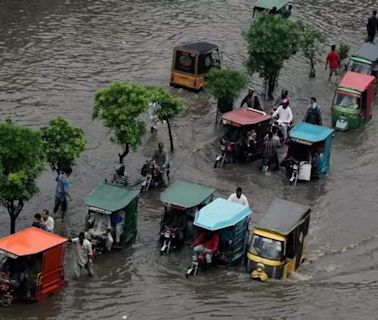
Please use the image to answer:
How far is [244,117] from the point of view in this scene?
28.2 meters

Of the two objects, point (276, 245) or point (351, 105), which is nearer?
point (276, 245)

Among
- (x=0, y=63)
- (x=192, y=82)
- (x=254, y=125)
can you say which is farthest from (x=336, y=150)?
(x=0, y=63)

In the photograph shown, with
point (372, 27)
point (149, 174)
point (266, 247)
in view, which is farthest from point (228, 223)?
point (372, 27)

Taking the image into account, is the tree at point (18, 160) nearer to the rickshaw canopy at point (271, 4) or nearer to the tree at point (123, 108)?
the tree at point (123, 108)

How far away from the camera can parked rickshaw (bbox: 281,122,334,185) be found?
27016 millimetres

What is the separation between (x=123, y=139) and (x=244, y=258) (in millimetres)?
5569

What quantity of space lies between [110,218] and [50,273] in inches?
103

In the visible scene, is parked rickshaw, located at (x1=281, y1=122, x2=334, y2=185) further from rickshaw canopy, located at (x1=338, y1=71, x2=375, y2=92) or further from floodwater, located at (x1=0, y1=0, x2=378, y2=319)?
rickshaw canopy, located at (x1=338, y1=71, x2=375, y2=92)

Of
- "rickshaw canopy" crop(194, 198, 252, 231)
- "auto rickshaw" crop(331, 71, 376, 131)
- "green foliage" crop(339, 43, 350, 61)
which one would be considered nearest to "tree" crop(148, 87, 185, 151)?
"rickshaw canopy" crop(194, 198, 252, 231)

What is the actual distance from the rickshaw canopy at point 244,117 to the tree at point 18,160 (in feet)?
25.9

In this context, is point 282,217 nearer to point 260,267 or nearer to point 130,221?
point 260,267

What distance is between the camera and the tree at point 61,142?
2320cm

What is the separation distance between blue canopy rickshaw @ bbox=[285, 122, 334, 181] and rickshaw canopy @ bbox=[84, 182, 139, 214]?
6.48 meters

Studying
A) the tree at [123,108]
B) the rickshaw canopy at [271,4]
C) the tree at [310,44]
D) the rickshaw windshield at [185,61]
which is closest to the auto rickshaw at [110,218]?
the tree at [123,108]
